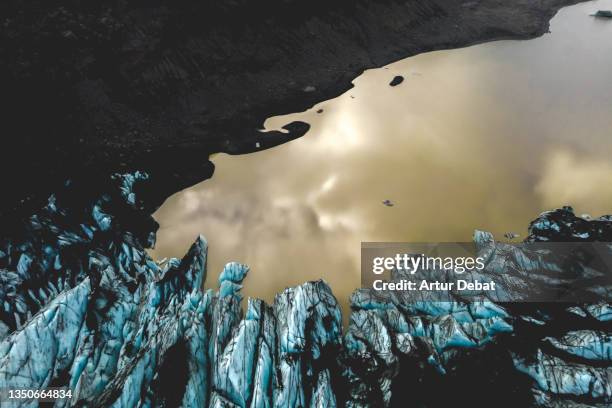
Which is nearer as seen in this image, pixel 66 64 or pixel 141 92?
pixel 66 64

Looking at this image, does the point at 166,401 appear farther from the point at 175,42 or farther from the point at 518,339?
the point at 175,42

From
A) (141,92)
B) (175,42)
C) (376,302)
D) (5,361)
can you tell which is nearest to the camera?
(5,361)

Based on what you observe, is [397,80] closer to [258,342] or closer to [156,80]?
[156,80]

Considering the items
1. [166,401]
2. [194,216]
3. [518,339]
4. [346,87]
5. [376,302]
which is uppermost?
[346,87]

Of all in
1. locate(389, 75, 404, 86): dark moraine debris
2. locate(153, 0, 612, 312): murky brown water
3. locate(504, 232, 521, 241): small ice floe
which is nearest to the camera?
locate(504, 232, 521, 241): small ice floe

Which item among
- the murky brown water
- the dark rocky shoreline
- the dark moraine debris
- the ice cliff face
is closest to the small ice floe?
the murky brown water

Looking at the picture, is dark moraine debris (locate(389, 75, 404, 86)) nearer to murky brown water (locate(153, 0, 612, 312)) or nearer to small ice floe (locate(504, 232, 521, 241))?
murky brown water (locate(153, 0, 612, 312))

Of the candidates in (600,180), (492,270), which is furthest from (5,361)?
(600,180)
